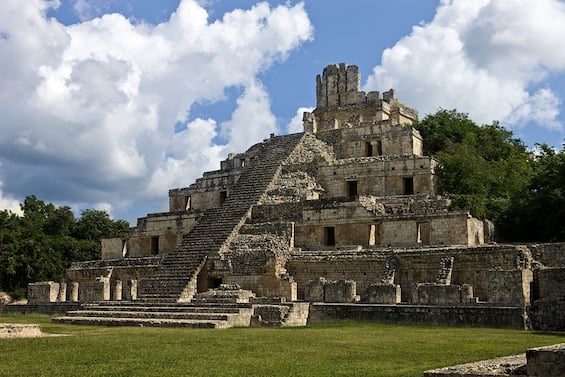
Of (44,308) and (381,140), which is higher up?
(381,140)

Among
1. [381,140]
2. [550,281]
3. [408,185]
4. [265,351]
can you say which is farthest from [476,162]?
[265,351]

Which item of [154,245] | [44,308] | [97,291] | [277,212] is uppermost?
[277,212]

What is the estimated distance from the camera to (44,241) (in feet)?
147

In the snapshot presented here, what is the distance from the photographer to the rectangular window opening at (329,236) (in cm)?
3105

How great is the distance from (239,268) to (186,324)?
6.65 m

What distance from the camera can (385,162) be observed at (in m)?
33.3

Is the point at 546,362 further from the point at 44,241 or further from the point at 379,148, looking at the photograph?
the point at 44,241

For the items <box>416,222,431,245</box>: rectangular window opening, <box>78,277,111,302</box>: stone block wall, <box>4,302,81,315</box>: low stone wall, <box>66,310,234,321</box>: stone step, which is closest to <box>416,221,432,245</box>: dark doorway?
<box>416,222,431,245</box>: rectangular window opening

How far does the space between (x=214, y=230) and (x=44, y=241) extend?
17.0 meters

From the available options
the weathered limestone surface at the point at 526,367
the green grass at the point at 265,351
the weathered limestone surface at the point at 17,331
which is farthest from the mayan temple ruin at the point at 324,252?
the weathered limestone surface at the point at 526,367

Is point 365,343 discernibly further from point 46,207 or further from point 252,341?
point 46,207

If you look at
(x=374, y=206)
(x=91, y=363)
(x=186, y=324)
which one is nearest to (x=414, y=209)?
(x=374, y=206)

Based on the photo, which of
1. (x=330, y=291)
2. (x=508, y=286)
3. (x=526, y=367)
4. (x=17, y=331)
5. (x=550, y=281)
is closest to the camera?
(x=526, y=367)

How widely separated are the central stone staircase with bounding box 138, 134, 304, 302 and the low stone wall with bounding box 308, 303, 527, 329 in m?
7.41
